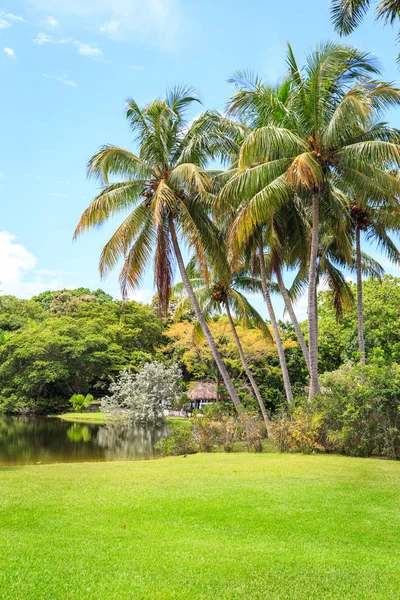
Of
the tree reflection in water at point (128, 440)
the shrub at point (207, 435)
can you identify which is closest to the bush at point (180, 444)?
Result: the shrub at point (207, 435)

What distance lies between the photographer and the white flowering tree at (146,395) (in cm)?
2889

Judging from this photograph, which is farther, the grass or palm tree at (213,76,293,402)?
the grass

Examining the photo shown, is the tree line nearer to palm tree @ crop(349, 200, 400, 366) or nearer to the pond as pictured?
palm tree @ crop(349, 200, 400, 366)

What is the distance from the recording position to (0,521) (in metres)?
6.14

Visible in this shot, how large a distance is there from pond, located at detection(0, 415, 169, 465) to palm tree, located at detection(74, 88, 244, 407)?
209 inches

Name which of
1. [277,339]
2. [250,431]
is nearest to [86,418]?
[277,339]

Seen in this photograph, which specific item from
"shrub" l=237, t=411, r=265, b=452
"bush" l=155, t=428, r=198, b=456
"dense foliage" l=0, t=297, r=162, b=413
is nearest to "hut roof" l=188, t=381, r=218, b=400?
"dense foliage" l=0, t=297, r=162, b=413

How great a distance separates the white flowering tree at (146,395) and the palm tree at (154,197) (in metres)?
13.2

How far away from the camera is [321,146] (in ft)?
46.8

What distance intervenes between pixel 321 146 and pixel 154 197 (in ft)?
16.7

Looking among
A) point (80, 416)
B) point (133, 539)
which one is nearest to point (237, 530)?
point (133, 539)

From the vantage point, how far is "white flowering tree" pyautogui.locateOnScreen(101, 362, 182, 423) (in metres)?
28.9

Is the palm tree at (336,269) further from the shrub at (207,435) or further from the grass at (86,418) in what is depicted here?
the grass at (86,418)

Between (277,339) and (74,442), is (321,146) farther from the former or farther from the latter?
(74,442)
